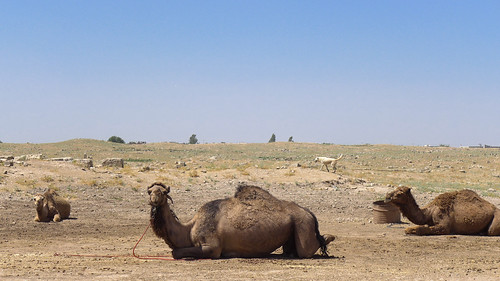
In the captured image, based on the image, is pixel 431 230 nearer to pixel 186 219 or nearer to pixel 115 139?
pixel 186 219

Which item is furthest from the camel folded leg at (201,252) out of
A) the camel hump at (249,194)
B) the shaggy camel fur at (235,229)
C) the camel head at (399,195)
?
the camel head at (399,195)

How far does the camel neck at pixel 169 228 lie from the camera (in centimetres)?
1068

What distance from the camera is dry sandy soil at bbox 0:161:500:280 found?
937 centimetres

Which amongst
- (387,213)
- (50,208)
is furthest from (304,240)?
(50,208)

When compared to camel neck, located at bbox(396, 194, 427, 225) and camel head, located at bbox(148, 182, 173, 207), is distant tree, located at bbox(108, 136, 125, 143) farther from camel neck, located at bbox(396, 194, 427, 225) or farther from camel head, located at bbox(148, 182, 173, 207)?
camel head, located at bbox(148, 182, 173, 207)

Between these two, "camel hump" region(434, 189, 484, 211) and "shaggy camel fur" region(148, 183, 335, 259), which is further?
"camel hump" region(434, 189, 484, 211)

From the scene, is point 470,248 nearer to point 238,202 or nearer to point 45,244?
point 238,202

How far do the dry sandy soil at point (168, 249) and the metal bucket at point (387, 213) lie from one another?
422mm

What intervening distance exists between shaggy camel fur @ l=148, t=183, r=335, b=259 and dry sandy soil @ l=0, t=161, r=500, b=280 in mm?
283

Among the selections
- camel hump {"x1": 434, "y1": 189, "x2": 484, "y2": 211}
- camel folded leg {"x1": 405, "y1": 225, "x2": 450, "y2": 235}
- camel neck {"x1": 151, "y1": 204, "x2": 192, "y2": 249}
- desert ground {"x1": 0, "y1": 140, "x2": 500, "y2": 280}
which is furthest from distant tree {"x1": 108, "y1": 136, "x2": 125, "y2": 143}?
camel neck {"x1": 151, "y1": 204, "x2": 192, "y2": 249}

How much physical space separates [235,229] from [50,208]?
Answer: 9603 millimetres

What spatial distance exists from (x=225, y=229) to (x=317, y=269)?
1.91m

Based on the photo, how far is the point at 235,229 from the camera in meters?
10.8

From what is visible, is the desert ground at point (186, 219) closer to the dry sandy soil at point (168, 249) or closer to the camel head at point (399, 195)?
the dry sandy soil at point (168, 249)
